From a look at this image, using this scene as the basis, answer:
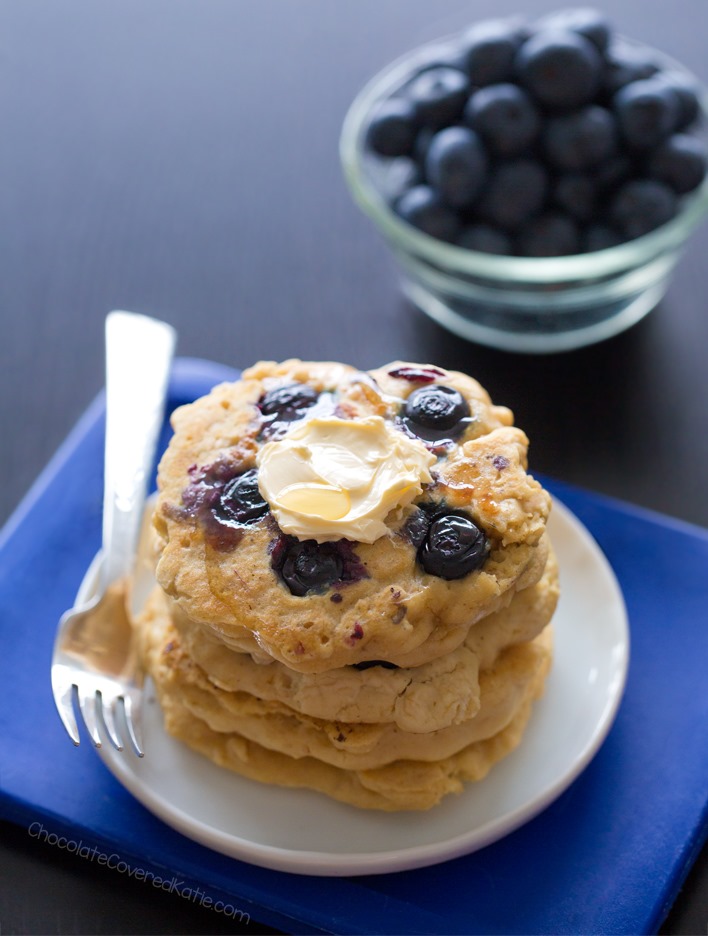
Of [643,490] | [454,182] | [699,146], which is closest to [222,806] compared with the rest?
[643,490]

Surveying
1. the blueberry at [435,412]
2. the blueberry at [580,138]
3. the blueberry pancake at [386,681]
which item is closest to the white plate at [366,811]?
the blueberry pancake at [386,681]

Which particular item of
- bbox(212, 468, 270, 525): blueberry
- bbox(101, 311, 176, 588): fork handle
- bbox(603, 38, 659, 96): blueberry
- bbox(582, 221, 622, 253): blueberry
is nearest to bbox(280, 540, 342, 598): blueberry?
bbox(212, 468, 270, 525): blueberry

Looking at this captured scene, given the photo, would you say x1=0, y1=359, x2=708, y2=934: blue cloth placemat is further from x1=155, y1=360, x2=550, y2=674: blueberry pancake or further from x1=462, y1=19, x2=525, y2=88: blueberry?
x1=462, y1=19, x2=525, y2=88: blueberry

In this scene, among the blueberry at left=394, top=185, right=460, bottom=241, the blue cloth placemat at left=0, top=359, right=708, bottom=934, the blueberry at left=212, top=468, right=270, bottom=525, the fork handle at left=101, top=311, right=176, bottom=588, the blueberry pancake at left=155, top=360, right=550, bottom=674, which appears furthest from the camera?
the blueberry at left=394, top=185, right=460, bottom=241

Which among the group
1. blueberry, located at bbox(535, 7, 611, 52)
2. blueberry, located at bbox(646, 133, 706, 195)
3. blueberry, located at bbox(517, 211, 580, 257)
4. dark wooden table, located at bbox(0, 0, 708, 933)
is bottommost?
dark wooden table, located at bbox(0, 0, 708, 933)

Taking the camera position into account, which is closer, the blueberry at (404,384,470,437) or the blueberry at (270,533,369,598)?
the blueberry at (270,533,369,598)

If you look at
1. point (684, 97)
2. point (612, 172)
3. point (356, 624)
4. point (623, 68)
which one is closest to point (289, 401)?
point (356, 624)

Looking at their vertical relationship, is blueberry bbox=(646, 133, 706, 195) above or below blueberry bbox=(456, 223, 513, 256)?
above

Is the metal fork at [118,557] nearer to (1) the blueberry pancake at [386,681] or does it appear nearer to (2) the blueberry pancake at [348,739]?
(2) the blueberry pancake at [348,739]
